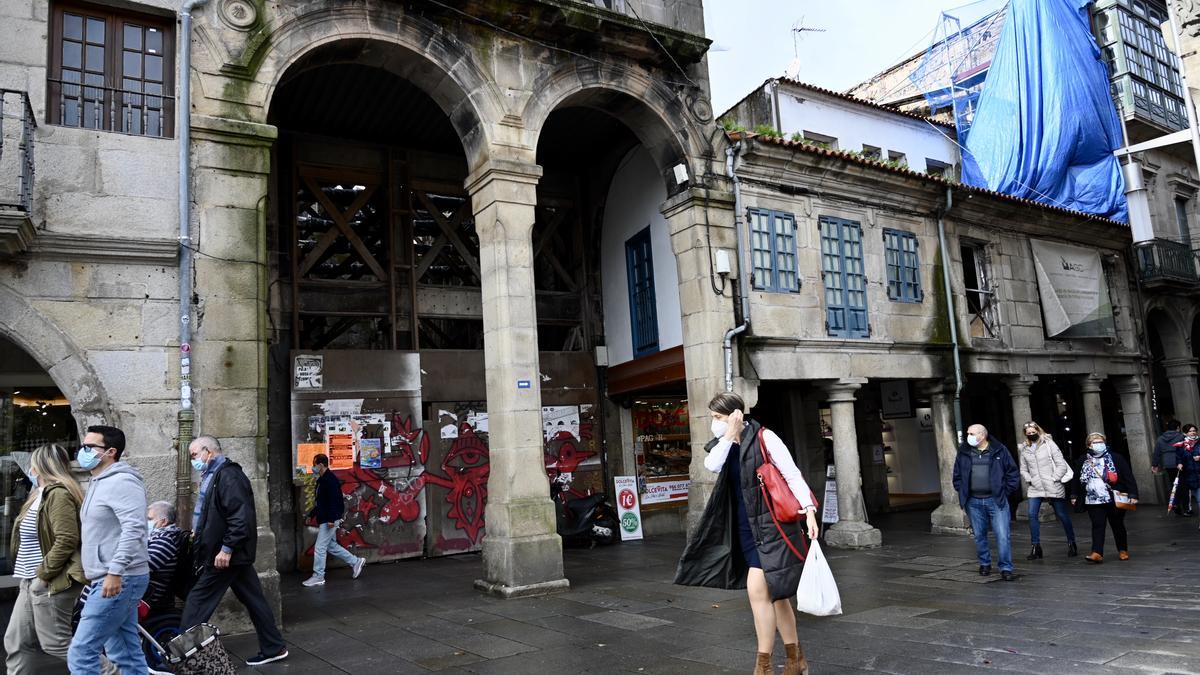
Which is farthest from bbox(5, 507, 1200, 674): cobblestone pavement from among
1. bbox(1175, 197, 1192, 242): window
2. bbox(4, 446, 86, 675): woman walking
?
bbox(1175, 197, 1192, 242): window

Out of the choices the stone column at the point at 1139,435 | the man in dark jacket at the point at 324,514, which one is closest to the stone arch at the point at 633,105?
the man in dark jacket at the point at 324,514

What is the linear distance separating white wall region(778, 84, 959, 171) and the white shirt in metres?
12.3

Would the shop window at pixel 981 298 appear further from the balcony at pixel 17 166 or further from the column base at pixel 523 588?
the balcony at pixel 17 166

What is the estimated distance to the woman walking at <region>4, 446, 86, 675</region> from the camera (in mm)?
5215

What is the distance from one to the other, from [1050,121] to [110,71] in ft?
58.5

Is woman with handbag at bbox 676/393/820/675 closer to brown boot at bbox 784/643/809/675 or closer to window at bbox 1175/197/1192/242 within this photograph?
brown boot at bbox 784/643/809/675

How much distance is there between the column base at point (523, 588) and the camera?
898 centimetres

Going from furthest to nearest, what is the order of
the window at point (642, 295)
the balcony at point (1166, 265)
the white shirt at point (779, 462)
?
the balcony at point (1166, 265) → the window at point (642, 295) → the white shirt at point (779, 462)

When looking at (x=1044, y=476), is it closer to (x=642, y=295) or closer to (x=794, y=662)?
(x=642, y=295)

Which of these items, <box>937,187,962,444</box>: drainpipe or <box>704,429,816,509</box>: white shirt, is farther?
<box>937,187,962,444</box>: drainpipe

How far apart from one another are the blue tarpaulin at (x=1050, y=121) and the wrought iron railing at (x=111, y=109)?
1653 cm

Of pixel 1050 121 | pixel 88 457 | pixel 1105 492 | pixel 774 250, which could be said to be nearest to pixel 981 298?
pixel 1050 121

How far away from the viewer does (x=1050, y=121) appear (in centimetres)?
1769

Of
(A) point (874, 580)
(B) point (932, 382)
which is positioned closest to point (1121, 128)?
(B) point (932, 382)
